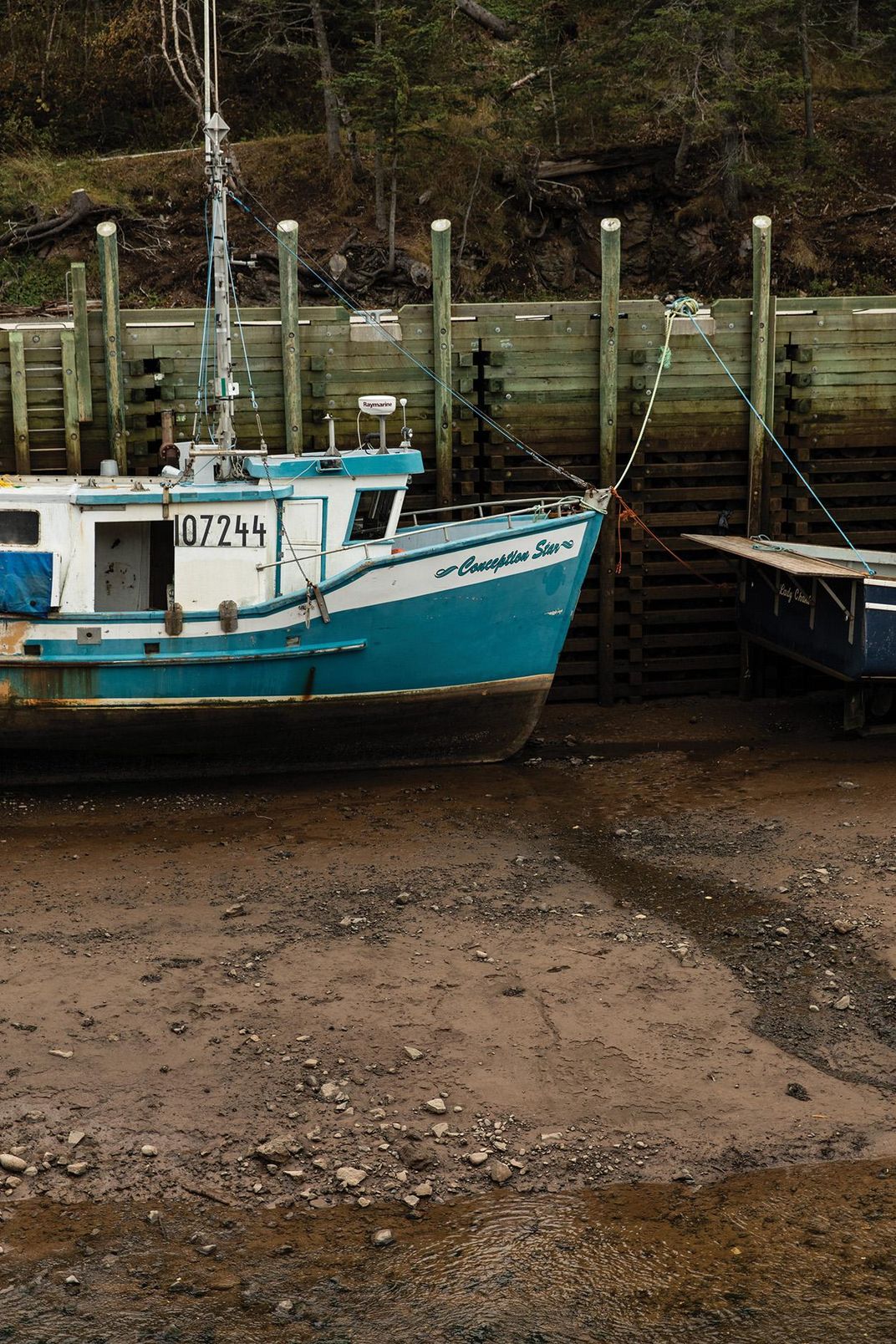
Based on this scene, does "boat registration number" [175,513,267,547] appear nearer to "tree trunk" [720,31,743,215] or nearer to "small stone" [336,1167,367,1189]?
"small stone" [336,1167,367,1189]

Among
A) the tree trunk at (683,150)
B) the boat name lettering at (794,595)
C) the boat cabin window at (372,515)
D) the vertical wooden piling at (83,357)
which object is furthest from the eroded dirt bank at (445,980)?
the tree trunk at (683,150)

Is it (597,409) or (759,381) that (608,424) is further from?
(759,381)

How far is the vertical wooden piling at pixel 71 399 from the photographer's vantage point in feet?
44.8

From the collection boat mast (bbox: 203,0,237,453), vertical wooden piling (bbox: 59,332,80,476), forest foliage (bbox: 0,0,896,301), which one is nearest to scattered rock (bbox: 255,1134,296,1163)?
boat mast (bbox: 203,0,237,453)

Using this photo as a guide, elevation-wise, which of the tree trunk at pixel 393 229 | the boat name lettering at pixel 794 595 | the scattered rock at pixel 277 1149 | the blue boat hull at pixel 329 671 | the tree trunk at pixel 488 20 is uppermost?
the tree trunk at pixel 488 20

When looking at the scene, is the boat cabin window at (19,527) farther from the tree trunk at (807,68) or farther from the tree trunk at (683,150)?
the tree trunk at (807,68)

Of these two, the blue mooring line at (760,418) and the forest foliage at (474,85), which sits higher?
the forest foliage at (474,85)

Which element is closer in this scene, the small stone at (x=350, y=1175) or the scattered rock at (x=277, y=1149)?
the small stone at (x=350, y=1175)

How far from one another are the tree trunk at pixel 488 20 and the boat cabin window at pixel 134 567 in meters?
18.6

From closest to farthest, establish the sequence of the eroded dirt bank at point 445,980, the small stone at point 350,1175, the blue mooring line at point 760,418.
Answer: the small stone at point 350,1175 < the eroded dirt bank at point 445,980 < the blue mooring line at point 760,418

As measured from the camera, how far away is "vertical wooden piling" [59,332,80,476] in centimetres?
1366

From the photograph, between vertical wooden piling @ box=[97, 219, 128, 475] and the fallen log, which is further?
the fallen log

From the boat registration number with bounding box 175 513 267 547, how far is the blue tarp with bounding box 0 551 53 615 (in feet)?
3.83

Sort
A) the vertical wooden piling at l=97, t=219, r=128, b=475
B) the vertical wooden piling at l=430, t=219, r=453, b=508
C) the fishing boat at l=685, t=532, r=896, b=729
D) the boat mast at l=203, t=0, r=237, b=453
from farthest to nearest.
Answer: the vertical wooden piling at l=430, t=219, r=453, b=508 → the vertical wooden piling at l=97, t=219, r=128, b=475 → the fishing boat at l=685, t=532, r=896, b=729 → the boat mast at l=203, t=0, r=237, b=453
